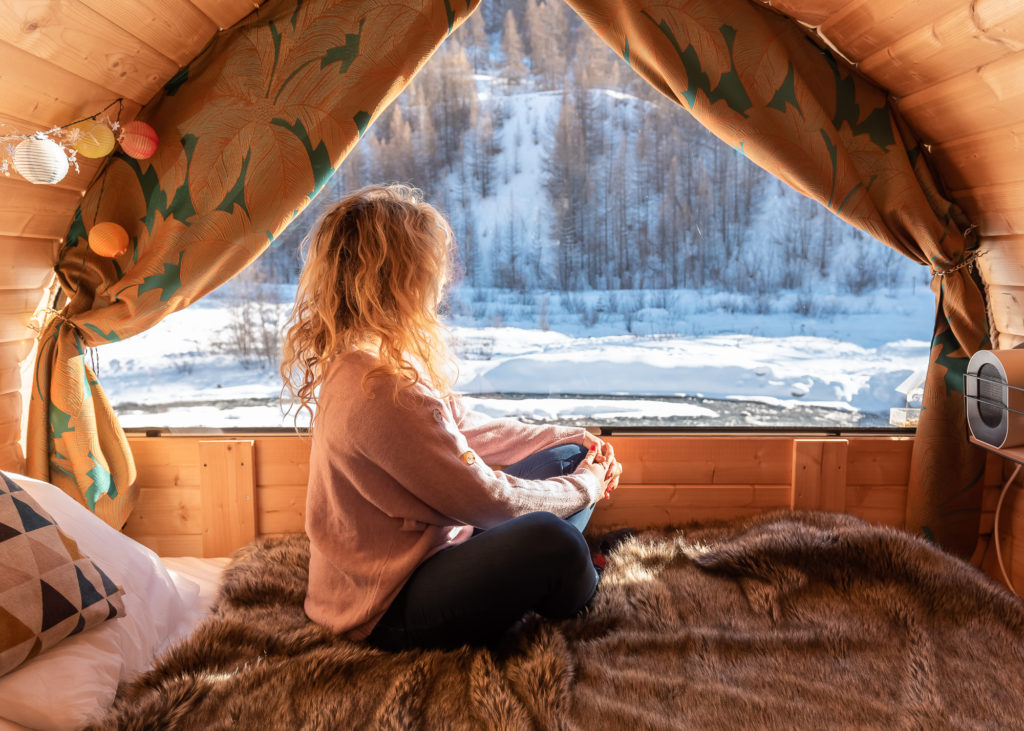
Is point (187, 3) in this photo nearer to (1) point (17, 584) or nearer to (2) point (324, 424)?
(2) point (324, 424)

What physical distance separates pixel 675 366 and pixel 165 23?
171 centimetres

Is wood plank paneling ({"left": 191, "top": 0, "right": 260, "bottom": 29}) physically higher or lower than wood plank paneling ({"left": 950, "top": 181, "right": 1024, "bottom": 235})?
higher

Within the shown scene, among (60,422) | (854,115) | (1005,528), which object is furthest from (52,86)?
(1005,528)

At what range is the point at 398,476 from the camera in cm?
126

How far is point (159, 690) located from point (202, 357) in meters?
1.24

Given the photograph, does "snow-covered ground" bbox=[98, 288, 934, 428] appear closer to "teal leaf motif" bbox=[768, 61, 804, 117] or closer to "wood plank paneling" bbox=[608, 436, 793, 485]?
"wood plank paneling" bbox=[608, 436, 793, 485]

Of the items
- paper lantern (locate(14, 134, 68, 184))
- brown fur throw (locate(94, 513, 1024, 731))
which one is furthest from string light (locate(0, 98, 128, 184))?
brown fur throw (locate(94, 513, 1024, 731))

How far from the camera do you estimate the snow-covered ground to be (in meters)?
2.19

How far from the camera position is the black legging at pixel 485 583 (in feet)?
4.24

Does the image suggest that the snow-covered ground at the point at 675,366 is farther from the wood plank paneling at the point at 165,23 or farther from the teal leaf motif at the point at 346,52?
the wood plank paneling at the point at 165,23

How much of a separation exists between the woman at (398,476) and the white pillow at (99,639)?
33cm

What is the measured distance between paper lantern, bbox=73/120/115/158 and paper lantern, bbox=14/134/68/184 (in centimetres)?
16

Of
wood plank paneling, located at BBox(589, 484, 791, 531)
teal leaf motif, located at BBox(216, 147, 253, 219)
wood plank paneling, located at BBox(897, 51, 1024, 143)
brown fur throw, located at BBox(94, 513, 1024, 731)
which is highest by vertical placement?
wood plank paneling, located at BBox(897, 51, 1024, 143)

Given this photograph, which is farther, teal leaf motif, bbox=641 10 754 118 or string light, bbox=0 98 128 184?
teal leaf motif, bbox=641 10 754 118
